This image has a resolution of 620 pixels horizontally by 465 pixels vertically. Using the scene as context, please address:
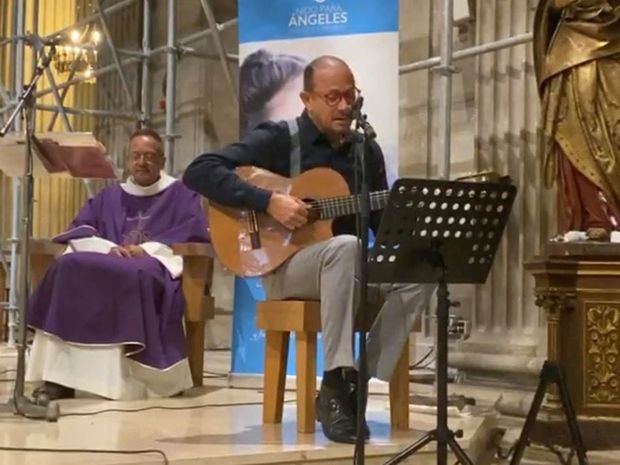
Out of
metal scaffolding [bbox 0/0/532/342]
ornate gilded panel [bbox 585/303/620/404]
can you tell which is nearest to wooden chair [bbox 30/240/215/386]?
metal scaffolding [bbox 0/0/532/342]

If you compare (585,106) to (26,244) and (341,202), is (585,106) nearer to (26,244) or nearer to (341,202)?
(341,202)

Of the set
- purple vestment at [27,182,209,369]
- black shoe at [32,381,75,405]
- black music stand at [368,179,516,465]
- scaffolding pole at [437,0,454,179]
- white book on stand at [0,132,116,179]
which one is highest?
scaffolding pole at [437,0,454,179]

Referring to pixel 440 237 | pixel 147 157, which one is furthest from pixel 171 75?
pixel 440 237

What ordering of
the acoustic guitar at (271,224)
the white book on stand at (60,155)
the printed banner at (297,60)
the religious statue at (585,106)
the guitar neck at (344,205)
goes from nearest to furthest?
the guitar neck at (344,205)
the acoustic guitar at (271,224)
the white book on stand at (60,155)
the religious statue at (585,106)
the printed banner at (297,60)

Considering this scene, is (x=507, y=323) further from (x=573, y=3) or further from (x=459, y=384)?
(x=573, y=3)

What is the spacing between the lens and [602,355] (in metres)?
3.60

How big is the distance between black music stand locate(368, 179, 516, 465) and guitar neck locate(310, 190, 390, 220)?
0.36 metres

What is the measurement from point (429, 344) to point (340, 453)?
8.37 ft

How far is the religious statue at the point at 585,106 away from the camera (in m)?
3.77

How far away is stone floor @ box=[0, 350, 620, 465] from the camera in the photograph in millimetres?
2803

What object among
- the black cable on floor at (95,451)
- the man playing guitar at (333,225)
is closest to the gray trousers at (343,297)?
the man playing guitar at (333,225)

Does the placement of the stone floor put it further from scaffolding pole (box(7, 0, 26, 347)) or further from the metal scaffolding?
scaffolding pole (box(7, 0, 26, 347))

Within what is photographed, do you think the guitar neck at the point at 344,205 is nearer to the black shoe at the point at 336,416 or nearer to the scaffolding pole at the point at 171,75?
the black shoe at the point at 336,416

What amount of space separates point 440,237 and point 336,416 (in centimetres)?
73
